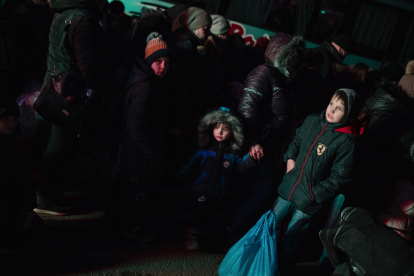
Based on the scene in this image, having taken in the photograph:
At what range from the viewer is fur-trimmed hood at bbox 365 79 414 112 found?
353cm

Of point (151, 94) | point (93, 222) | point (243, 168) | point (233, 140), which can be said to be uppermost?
point (151, 94)

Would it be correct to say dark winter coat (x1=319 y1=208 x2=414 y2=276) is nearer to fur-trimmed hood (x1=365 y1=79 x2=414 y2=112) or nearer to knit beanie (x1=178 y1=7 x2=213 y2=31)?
fur-trimmed hood (x1=365 y1=79 x2=414 y2=112)

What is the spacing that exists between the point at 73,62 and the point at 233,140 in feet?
5.59

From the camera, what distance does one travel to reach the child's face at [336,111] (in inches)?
110

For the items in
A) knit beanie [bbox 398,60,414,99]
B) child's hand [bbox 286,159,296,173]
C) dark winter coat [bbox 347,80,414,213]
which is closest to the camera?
child's hand [bbox 286,159,296,173]

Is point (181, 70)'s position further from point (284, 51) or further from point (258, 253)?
point (258, 253)

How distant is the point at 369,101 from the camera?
3801mm

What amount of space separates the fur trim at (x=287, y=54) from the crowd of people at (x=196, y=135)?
11mm

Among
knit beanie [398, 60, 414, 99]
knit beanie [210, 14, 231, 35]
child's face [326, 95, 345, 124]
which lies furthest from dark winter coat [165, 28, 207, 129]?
knit beanie [398, 60, 414, 99]

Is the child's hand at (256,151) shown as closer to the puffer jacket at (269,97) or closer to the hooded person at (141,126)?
the puffer jacket at (269,97)

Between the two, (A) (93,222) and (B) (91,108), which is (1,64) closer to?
(B) (91,108)

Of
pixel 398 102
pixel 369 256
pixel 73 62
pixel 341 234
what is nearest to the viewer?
pixel 369 256

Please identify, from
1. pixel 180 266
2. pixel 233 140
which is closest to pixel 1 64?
pixel 233 140

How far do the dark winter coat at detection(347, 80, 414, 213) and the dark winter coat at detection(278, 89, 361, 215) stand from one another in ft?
2.83
